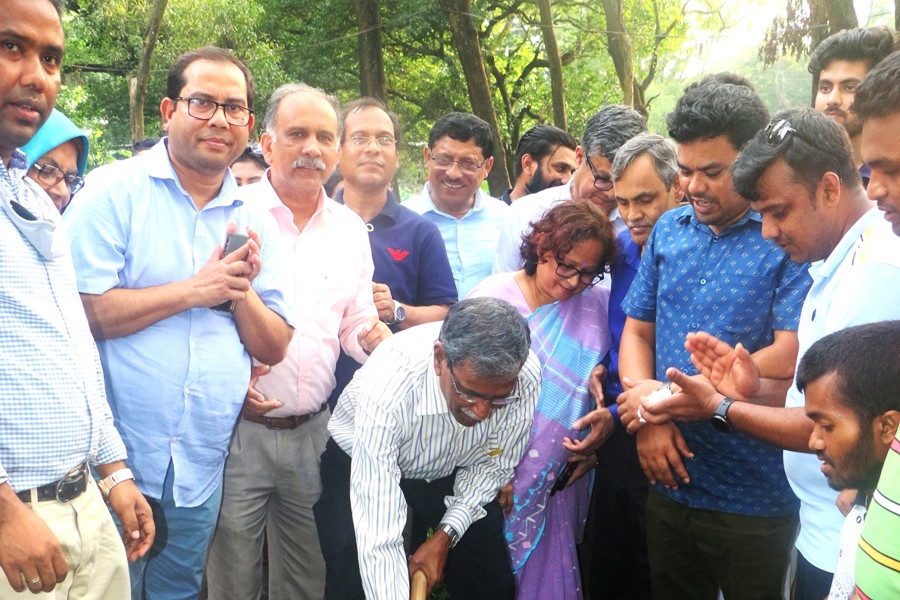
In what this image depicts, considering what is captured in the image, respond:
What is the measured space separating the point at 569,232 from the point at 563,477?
102 centimetres

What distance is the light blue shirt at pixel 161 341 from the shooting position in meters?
2.59

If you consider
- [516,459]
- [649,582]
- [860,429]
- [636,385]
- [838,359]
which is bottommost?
[649,582]

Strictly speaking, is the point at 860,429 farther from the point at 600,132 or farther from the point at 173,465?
the point at 600,132

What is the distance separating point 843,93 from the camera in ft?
11.6

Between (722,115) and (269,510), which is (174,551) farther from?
(722,115)

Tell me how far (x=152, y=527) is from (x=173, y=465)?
0.81ft

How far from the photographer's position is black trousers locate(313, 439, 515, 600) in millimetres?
3105

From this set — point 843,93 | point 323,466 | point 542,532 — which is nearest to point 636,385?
point 542,532

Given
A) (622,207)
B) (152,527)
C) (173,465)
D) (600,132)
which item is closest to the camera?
(152,527)

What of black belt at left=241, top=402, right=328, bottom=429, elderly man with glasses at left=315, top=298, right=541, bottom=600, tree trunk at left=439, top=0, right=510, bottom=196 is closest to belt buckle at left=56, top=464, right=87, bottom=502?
elderly man with glasses at left=315, top=298, right=541, bottom=600

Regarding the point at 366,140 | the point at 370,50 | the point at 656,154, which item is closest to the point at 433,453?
the point at 656,154

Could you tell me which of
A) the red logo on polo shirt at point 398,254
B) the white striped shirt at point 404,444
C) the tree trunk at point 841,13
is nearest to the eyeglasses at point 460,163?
the red logo on polo shirt at point 398,254

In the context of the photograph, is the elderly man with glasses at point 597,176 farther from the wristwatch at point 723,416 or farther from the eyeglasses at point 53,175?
the eyeglasses at point 53,175

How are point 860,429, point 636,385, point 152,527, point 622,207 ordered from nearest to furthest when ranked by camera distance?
1. point 860,429
2. point 152,527
3. point 636,385
4. point 622,207
